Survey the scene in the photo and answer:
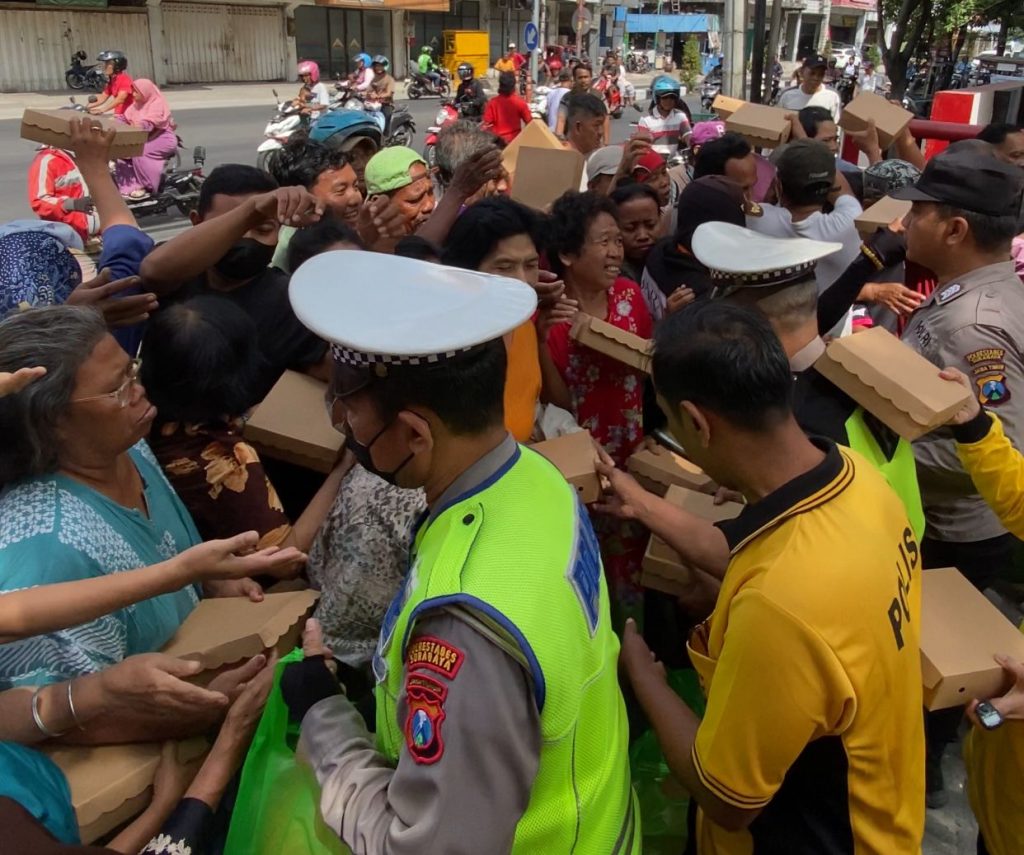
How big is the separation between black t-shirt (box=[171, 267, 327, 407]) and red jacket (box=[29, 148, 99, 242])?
557cm

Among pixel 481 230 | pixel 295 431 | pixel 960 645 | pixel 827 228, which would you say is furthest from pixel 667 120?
pixel 960 645

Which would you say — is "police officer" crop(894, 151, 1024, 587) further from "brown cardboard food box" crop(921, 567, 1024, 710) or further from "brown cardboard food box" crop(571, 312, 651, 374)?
"brown cardboard food box" crop(571, 312, 651, 374)

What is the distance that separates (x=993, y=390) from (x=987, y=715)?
1.13m

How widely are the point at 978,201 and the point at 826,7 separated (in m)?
57.0

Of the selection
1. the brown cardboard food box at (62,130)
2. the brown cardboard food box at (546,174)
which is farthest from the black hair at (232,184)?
the brown cardboard food box at (546,174)

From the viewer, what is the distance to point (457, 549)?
127 cm

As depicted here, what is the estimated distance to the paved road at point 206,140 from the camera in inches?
393

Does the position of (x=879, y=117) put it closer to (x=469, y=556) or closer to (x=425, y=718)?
(x=469, y=556)

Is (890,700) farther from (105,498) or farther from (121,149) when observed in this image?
(121,149)

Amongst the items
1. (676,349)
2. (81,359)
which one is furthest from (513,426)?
(81,359)

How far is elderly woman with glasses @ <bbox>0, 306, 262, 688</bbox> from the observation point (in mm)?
1597

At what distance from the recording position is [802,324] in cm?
226

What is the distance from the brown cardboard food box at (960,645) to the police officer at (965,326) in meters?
0.64

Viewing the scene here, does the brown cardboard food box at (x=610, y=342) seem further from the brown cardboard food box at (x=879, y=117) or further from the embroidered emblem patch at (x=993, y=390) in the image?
the brown cardboard food box at (x=879, y=117)
